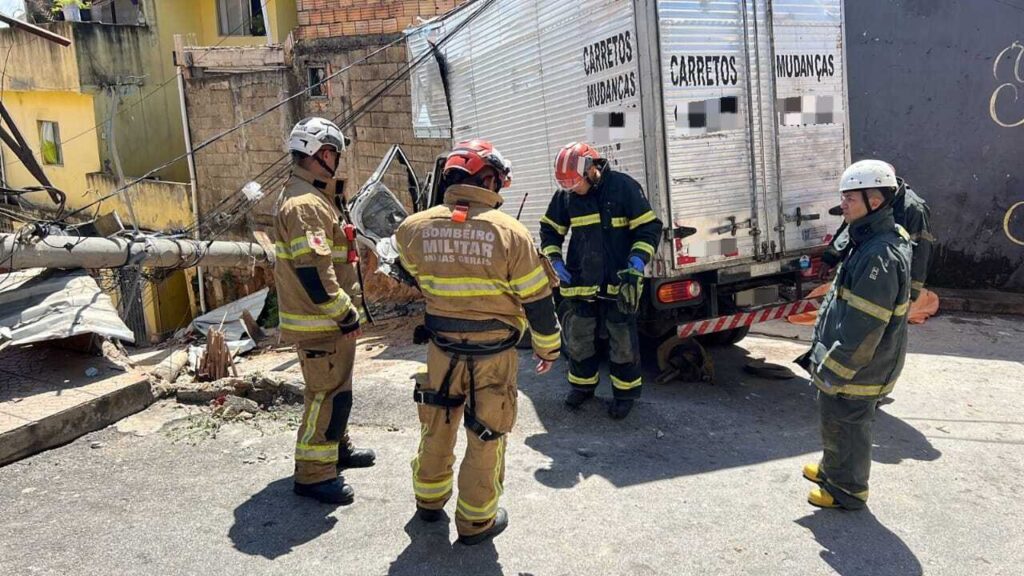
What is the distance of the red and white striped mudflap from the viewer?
5375 mm

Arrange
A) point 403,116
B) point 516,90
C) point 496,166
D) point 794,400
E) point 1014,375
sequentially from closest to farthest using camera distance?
point 496,166 < point 794,400 < point 1014,375 < point 516,90 < point 403,116

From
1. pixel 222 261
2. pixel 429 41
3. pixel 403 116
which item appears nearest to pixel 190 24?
pixel 403 116

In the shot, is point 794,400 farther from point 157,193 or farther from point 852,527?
point 157,193

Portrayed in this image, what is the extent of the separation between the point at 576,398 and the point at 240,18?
638 inches

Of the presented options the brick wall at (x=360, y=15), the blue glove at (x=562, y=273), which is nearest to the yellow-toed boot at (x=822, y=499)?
the blue glove at (x=562, y=273)

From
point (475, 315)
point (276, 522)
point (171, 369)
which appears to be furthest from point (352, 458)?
point (171, 369)

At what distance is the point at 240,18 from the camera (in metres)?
18.0

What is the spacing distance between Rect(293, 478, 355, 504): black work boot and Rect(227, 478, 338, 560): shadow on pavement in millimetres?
36

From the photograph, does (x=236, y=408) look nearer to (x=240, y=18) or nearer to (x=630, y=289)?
(x=630, y=289)

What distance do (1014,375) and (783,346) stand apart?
1761 mm

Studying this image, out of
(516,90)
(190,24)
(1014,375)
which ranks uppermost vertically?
(190,24)

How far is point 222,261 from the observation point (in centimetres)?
920

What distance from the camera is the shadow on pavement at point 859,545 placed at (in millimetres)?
3213

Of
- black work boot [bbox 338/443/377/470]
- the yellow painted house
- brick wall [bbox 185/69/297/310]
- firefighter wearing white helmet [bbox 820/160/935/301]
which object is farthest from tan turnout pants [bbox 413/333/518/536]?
the yellow painted house
